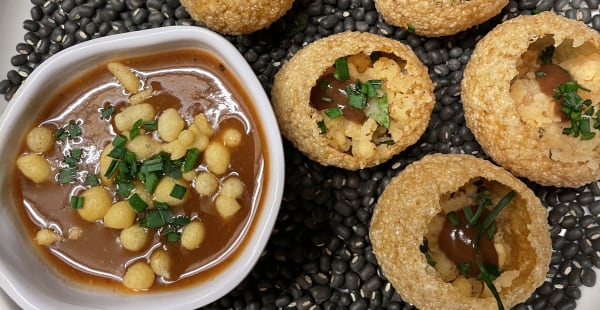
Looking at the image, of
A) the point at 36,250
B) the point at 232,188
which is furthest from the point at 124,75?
the point at 36,250

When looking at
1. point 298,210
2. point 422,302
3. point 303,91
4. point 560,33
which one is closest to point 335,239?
point 298,210

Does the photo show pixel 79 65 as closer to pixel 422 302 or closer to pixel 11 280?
pixel 11 280

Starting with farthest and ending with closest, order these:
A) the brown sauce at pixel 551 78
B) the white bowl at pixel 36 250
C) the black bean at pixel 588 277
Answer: the black bean at pixel 588 277
the brown sauce at pixel 551 78
the white bowl at pixel 36 250

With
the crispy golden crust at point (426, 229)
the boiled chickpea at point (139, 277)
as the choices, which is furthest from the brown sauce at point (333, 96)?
the boiled chickpea at point (139, 277)

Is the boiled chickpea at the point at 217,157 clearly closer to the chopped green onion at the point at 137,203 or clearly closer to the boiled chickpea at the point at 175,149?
the boiled chickpea at the point at 175,149

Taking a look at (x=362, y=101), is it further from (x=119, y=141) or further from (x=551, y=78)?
(x=119, y=141)
